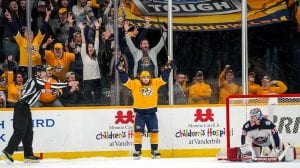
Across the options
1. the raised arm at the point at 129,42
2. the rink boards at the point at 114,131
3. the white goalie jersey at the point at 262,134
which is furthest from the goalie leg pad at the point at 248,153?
the raised arm at the point at 129,42

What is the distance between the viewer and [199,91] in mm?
12562

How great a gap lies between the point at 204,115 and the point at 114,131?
1.52m

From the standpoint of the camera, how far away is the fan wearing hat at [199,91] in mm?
12484

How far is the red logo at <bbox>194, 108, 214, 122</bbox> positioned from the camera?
40.5 ft

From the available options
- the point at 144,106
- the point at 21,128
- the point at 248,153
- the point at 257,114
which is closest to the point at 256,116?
the point at 257,114

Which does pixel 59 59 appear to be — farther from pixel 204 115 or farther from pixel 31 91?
pixel 204 115

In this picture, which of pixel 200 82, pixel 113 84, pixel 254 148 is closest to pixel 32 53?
pixel 113 84

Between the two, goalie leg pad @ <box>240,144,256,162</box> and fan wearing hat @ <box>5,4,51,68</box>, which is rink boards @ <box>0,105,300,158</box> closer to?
fan wearing hat @ <box>5,4,51,68</box>

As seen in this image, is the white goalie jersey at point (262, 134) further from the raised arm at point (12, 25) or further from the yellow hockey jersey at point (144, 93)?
the raised arm at point (12, 25)

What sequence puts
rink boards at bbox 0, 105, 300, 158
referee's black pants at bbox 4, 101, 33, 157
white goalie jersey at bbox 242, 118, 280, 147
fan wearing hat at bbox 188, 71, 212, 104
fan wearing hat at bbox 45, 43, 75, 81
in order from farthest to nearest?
fan wearing hat at bbox 188, 71, 212, 104, fan wearing hat at bbox 45, 43, 75, 81, rink boards at bbox 0, 105, 300, 158, white goalie jersey at bbox 242, 118, 280, 147, referee's black pants at bbox 4, 101, 33, 157

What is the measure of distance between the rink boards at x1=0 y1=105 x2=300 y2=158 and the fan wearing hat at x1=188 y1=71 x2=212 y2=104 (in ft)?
0.58

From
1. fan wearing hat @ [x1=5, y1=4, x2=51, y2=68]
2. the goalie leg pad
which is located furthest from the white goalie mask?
fan wearing hat @ [x1=5, y1=4, x2=51, y2=68]

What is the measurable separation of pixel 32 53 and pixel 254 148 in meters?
3.98

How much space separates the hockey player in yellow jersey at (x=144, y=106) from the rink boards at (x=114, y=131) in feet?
1.65
